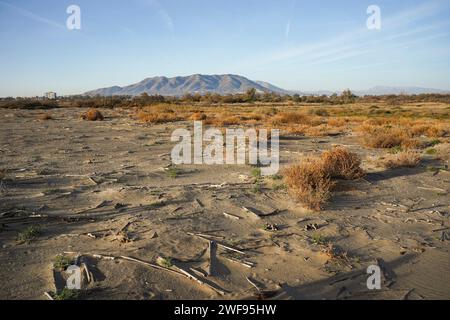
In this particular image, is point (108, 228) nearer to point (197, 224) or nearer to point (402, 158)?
point (197, 224)

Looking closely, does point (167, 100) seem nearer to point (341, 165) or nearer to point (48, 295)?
point (341, 165)

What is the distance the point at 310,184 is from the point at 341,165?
5.29 ft

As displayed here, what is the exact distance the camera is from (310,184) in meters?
6.45

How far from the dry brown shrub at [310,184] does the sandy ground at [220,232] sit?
0.56 ft

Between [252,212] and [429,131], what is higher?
[429,131]

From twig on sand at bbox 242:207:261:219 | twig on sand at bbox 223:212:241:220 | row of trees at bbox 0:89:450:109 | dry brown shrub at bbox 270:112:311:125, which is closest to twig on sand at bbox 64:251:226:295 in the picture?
twig on sand at bbox 223:212:241:220

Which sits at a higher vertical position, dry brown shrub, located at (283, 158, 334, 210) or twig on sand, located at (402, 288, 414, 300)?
dry brown shrub, located at (283, 158, 334, 210)

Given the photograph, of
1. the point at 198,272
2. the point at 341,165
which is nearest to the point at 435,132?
the point at 341,165

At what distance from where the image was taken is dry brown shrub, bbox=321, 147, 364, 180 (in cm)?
760

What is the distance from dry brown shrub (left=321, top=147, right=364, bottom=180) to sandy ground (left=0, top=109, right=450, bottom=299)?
0.77 feet

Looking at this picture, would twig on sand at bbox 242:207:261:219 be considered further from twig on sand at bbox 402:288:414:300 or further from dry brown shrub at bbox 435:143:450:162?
dry brown shrub at bbox 435:143:450:162

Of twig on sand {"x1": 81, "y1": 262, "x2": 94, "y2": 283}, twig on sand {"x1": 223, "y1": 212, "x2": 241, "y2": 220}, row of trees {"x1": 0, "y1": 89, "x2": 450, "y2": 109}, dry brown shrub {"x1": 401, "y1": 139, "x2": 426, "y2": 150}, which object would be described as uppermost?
row of trees {"x1": 0, "y1": 89, "x2": 450, "y2": 109}

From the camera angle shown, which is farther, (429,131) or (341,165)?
(429,131)
